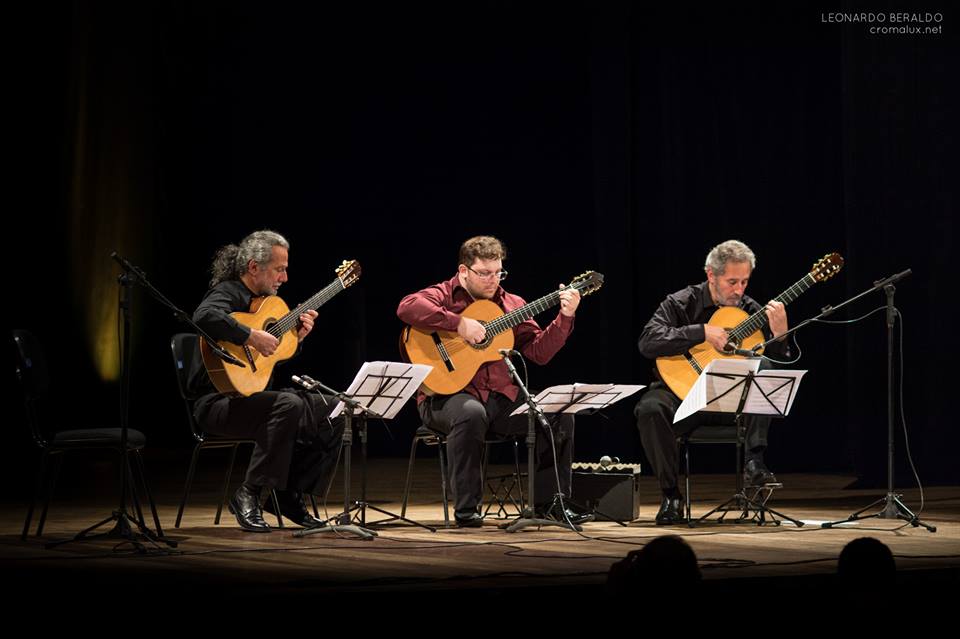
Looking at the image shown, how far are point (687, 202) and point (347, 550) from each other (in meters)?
4.88

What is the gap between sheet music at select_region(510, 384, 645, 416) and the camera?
535cm

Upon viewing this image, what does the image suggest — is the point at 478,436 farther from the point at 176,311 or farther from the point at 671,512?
the point at 176,311

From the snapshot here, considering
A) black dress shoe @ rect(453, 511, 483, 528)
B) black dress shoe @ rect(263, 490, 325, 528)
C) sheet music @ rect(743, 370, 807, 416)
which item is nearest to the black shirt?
black dress shoe @ rect(263, 490, 325, 528)

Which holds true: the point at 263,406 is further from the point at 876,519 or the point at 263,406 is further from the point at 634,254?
the point at 634,254

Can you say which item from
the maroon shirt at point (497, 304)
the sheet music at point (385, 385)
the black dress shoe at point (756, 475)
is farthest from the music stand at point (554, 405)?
the black dress shoe at point (756, 475)

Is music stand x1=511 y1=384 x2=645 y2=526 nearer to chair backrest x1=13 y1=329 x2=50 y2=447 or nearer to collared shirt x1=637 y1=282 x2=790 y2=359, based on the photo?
collared shirt x1=637 y1=282 x2=790 y2=359

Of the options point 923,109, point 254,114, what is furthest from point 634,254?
point 254,114

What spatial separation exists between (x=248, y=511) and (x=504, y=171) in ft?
15.8

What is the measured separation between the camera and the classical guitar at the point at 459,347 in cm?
581

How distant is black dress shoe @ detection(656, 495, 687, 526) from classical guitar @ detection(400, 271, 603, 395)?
1.01 metres

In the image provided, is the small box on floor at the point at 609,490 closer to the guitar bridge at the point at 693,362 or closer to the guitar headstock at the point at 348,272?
the guitar bridge at the point at 693,362

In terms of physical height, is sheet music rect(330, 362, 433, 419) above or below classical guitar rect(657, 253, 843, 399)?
below

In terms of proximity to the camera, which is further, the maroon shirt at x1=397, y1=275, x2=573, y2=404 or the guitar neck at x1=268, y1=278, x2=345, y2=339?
the maroon shirt at x1=397, y1=275, x2=573, y2=404

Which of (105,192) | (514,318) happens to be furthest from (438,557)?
(105,192)
